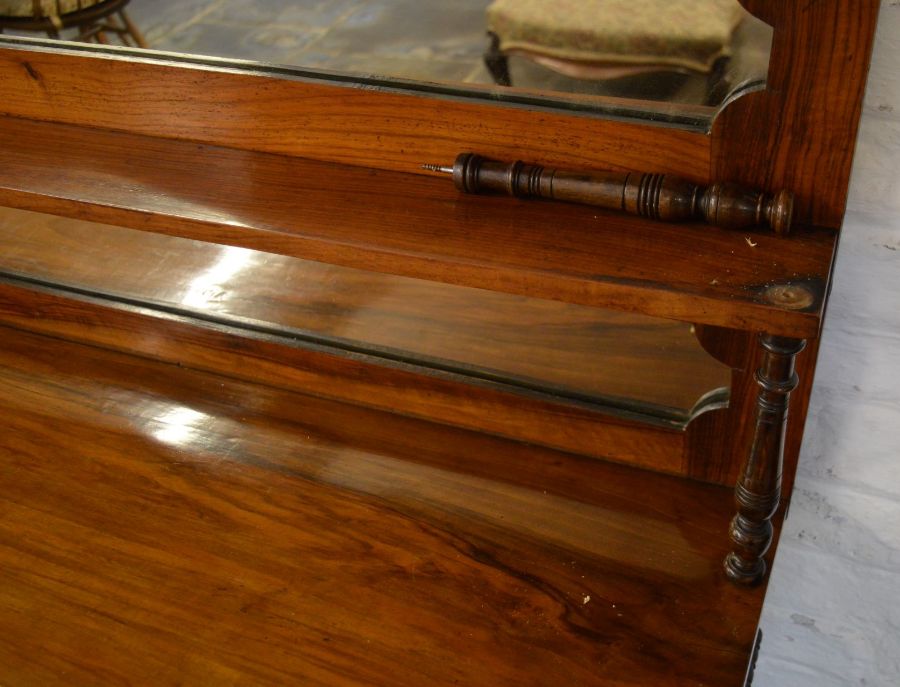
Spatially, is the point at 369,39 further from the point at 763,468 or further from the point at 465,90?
the point at 763,468

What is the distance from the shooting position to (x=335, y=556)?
0.91 meters

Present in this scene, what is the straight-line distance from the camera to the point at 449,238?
0.77 meters

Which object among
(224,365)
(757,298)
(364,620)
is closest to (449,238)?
(757,298)

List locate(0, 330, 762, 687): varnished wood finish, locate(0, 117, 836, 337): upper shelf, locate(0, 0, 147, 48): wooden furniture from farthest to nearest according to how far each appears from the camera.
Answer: locate(0, 0, 147, 48): wooden furniture, locate(0, 330, 762, 687): varnished wood finish, locate(0, 117, 836, 337): upper shelf

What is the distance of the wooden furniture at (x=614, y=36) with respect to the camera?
721mm

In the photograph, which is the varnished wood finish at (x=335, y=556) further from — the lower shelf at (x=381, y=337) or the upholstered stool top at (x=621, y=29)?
the upholstered stool top at (x=621, y=29)

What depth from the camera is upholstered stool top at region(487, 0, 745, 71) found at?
0.72 meters

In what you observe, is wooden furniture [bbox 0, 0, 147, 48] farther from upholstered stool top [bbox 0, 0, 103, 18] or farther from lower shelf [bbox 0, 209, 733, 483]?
lower shelf [bbox 0, 209, 733, 483]

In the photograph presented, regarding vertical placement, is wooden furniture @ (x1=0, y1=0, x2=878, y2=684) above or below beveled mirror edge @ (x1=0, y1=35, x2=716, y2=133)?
below

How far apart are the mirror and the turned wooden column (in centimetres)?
19

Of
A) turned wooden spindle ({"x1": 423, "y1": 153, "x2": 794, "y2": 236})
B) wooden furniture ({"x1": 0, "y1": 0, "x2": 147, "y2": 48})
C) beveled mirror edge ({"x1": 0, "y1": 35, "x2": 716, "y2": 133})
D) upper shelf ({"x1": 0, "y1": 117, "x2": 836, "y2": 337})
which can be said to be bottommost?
upper shelf ({"x1": 0, "y1": 117, "x2": 836, "y2": 337})

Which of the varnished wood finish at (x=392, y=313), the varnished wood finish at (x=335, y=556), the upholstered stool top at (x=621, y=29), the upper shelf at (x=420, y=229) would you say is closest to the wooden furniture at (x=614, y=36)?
the upholstered stool top at (x=621, y=29)


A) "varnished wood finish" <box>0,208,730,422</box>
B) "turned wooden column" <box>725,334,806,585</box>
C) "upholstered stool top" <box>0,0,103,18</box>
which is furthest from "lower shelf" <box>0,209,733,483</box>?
"upholstered stool top" <box>0,0,103,18</box>

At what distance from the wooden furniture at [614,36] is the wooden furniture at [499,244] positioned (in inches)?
1.5
